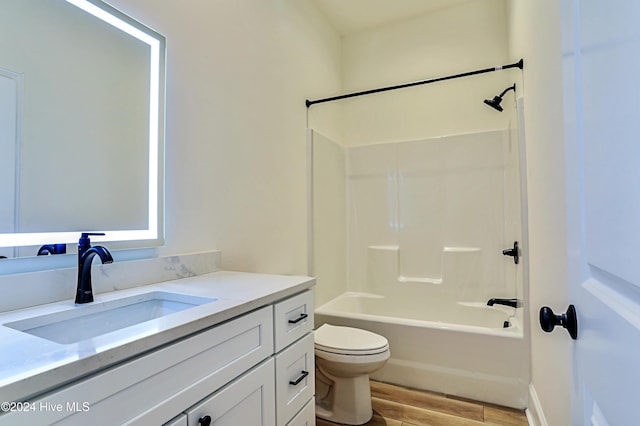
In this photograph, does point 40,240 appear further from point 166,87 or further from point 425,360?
point 425,360

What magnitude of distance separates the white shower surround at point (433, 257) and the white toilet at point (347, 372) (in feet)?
1.48

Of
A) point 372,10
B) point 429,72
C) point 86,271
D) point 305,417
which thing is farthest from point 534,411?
point 372,10

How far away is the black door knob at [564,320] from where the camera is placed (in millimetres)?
634

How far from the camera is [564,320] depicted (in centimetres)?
66

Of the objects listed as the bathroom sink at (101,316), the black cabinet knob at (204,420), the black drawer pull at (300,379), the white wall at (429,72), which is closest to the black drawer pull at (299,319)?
the black drawer pull at (300,379)

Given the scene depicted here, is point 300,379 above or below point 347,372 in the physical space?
above

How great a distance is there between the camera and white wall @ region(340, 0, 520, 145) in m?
2.71

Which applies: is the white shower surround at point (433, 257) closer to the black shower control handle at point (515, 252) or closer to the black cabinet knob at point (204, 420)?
the black shower control handle at point (515, 252)

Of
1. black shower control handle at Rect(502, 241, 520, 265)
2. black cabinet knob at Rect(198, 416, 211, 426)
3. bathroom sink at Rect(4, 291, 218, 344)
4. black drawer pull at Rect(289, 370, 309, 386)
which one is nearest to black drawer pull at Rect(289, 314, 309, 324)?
black drawer pull at Rect(289, 370, 309, 386)

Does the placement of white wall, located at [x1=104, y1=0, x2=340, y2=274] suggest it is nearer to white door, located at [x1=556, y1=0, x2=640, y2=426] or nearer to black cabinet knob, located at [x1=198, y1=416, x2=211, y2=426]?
black cabinet knob, located at [x1=198, y1=416, x2=211, y2=426]

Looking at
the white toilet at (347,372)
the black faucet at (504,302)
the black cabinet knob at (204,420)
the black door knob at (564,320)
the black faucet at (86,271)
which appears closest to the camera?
the black door knob at (564,320)

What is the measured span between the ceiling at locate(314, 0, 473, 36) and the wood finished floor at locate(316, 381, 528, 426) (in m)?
3.04

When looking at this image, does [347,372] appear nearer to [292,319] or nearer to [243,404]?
[292,319]

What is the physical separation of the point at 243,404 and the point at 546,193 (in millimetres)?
1454
